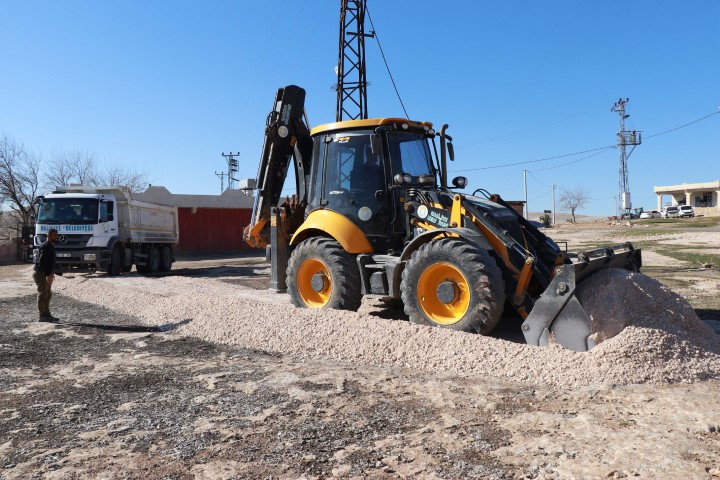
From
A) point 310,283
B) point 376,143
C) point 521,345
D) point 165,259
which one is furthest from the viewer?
point 165,259

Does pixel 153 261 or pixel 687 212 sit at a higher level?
pixel 687 212

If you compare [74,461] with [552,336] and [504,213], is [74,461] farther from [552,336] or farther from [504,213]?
[504,213]

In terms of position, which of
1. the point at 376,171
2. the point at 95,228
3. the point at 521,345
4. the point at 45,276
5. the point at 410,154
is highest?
the point at 410,154

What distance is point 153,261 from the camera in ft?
65.8

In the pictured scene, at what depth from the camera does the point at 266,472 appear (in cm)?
355

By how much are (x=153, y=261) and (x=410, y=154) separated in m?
14.2

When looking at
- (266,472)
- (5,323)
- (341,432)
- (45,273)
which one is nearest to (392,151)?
(341,432)

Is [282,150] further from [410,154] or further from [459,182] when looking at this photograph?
[459,182]

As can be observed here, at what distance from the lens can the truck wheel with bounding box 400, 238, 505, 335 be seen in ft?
20.9

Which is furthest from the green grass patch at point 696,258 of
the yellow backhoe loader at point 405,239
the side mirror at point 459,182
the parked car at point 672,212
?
the parked car at point 672,212

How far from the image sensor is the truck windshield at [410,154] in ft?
26.5

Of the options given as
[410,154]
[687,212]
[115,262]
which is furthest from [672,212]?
[410,154]

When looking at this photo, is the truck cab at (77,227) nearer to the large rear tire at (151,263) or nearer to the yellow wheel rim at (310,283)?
the large rear tire at (151,263)

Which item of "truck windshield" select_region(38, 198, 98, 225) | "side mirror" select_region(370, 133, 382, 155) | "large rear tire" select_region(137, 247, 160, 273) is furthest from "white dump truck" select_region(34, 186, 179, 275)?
"side mirror" select_region(370, 133, 382, 155)
